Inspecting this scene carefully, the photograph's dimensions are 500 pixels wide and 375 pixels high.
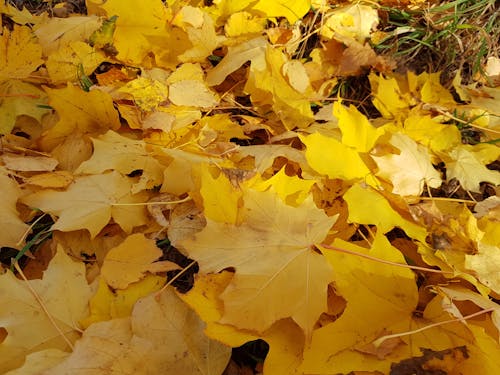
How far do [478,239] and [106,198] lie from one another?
81 cm

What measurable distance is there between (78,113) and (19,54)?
0.29 metres

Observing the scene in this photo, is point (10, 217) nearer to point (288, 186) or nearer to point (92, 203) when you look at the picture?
point (92, 203)

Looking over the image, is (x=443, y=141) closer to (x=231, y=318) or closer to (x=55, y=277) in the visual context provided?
(x=231, y=318)

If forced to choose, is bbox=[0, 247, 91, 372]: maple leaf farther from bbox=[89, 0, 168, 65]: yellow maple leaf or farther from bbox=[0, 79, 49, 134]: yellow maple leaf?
bbox=[89, 0, 168, 65]: yellow maple leaf

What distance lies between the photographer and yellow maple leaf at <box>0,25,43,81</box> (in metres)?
1.36

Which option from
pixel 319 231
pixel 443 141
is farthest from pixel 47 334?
pixel 443 141

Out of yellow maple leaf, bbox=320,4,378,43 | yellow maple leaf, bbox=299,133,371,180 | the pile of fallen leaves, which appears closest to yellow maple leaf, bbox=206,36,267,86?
the pile of fallen leaves

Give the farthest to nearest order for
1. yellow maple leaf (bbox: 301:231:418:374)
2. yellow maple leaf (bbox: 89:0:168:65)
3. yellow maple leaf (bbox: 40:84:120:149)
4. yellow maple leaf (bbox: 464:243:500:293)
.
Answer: yellow maple leaf (bbox: 89:0:168:65), yellow maple leaf (bbox: 40:84:120:149), yellow maple leaf (bbox: 464:243:500:293), yellow maple leaf (bbox: 301:231:418:374)

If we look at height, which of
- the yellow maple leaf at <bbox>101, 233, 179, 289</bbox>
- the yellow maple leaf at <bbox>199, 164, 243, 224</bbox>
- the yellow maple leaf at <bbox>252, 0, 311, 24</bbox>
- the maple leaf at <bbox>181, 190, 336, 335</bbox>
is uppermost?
the yellow maple leaf at <bbox>252, 0, 311, 24</bbox>

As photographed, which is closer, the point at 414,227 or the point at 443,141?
the point at 414,227

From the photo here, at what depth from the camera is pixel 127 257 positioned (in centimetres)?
106

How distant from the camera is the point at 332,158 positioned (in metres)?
1.12

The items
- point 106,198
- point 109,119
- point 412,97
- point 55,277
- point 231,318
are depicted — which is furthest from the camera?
point 412,97

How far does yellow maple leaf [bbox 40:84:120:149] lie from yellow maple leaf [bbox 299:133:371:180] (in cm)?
50
